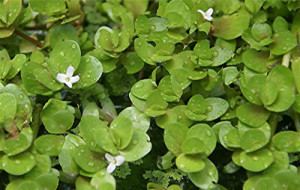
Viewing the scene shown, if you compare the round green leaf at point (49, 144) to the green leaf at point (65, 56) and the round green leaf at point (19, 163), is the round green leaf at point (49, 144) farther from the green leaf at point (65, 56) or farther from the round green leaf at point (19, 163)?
the green leaf at point (65, 56)

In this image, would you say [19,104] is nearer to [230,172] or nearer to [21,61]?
[21,61]

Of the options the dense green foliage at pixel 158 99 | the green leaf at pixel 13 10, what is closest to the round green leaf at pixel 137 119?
the dense green foliage at pixel 158 99

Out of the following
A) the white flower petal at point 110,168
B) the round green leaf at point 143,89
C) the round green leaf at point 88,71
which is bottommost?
the white flower petal at point 110,168

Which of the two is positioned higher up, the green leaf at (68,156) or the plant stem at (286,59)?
the plant stem at (286,59)

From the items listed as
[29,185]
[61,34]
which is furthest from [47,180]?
[61,34]

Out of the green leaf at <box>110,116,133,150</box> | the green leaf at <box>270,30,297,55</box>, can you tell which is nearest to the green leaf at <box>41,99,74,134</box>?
the green leaf at <box>110,116,133,150</box>

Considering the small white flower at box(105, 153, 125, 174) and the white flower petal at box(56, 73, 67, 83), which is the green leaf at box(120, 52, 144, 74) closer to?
the white flower petal at box(56, 73, 67, 83)
